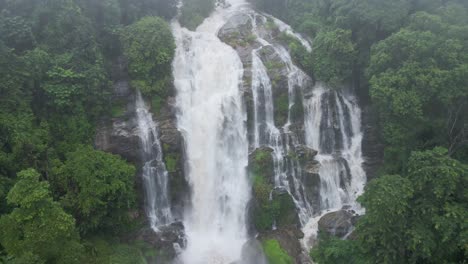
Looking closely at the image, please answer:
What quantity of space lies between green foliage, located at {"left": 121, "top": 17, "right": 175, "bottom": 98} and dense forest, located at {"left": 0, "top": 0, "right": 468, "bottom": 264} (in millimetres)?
64

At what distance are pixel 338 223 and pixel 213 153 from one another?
7.90 m

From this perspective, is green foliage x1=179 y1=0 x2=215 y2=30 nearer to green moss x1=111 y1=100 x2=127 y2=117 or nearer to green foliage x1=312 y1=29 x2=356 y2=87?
green moss x1=111 y1=100 x2=127 y2=117

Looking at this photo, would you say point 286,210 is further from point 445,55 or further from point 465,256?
point 445,55

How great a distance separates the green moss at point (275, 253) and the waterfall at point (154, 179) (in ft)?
18.3

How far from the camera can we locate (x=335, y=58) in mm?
23922

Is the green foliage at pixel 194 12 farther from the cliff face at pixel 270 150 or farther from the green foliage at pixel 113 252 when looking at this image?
the green foliage at pixel 113 252

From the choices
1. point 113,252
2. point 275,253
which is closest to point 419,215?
point 275,253

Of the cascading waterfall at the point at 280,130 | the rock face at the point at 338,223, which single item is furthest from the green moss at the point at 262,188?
the rock face at the point at 338,223

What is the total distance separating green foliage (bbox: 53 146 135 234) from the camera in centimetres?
1717

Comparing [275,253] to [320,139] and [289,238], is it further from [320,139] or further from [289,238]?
[320,139]

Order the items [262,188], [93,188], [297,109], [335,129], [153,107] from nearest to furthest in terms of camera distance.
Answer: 1. [93,188]
2. [262,188]
3. [153,107]
4. [297,109]
5. [335,129]

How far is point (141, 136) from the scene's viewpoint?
21.2m

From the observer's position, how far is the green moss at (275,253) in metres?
19.1

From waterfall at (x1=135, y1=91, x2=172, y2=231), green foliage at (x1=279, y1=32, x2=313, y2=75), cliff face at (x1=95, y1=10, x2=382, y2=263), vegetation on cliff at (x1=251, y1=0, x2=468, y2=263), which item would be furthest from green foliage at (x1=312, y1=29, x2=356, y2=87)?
waterfall at (x1=135, y1=91, x2=172, y2=231)
